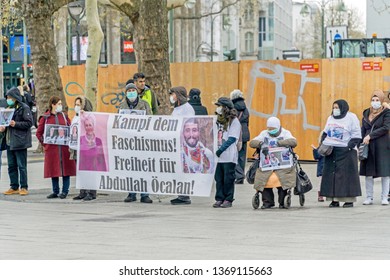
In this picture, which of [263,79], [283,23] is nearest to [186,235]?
[263,79]

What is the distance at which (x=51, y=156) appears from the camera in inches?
742

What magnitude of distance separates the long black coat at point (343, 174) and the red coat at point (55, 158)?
14.3 feet

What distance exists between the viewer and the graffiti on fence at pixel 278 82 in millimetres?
26969

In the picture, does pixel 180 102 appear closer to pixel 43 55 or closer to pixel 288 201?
pixel 288 201

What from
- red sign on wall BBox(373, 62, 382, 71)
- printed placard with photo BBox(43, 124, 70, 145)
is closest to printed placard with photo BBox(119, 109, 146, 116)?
printed placard with photo BBox(43, 124, 70, 145)

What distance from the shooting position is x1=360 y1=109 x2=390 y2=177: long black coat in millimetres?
17703

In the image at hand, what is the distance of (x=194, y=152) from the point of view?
57.5 ft

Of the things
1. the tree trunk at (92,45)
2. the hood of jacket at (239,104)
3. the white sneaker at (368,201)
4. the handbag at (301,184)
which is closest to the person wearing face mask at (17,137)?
the tree trunk at (92,45)

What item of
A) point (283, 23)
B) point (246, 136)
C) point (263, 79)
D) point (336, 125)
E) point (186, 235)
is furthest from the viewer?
point (283, 23)

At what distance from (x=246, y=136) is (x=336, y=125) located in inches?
214

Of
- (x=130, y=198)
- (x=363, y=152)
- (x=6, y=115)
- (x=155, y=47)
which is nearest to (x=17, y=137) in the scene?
(x=6, y=115)

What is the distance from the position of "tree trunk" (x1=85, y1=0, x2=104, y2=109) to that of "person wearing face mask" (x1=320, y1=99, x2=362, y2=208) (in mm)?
5824

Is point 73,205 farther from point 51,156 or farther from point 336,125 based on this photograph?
point 336,125

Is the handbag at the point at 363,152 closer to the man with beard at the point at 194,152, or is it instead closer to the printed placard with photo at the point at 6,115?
the man with beard at the point at 194,152
